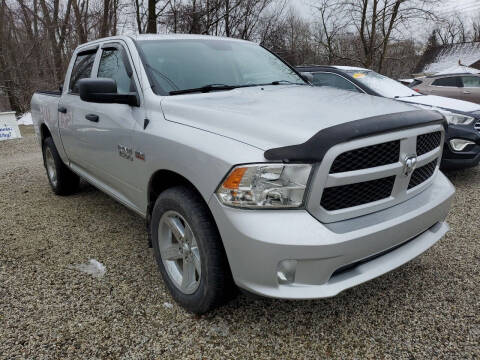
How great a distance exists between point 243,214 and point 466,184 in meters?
4.40

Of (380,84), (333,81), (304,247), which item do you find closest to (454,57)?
(380,84)

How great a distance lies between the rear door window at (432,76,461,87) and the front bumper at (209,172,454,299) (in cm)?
1132

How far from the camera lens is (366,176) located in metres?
1.83

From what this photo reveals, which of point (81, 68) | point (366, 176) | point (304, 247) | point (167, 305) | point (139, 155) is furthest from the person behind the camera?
point (81, 68)

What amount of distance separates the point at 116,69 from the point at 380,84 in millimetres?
4188

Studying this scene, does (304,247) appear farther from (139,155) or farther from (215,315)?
(139,155)

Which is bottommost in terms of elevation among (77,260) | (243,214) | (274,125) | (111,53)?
(77,260)

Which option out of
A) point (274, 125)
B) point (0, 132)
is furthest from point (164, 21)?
point (274, 125)

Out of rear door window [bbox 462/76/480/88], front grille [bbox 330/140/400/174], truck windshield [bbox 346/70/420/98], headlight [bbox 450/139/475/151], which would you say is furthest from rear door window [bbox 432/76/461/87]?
front grille [bbox 330/140/400/174]

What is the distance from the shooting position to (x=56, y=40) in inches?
752

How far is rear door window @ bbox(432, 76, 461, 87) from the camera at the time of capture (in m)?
11.3

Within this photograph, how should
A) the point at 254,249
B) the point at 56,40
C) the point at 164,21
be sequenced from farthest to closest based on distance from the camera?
the point at 56,40 < the point at 164,21 < the point at 254,249

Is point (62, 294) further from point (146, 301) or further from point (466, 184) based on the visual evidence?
point (466, 184)

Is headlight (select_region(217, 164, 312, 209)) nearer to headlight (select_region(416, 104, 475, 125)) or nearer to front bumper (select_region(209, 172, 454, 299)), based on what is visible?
front bumper (select_region(209, 172, 454, 299))
